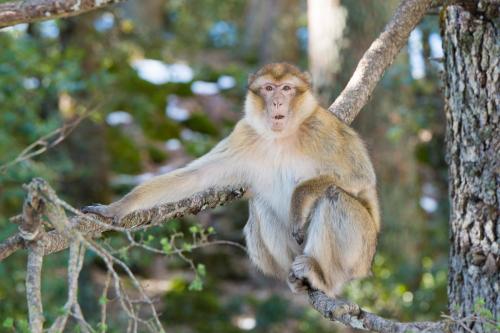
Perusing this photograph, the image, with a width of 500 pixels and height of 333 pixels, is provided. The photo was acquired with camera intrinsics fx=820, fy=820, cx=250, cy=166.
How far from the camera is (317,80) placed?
32.1 ft

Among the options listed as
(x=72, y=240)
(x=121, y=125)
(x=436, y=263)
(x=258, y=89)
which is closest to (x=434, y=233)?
(x=436, y=263)

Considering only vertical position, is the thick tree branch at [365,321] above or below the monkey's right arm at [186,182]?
below

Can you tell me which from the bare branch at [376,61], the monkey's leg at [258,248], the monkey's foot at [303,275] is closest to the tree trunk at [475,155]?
the bare branch at [376,61]

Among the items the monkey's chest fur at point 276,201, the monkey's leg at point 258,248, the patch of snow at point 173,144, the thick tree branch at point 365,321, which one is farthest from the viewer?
the patch of snow at point 173,144

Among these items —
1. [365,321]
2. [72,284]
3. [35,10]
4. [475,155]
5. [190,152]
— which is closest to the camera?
[72,284]

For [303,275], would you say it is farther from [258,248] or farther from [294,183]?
[258,248]

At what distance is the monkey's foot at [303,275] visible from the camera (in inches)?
180

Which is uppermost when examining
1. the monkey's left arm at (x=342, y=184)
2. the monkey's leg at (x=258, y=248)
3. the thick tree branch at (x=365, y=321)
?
the monkey's left arm at (x=342, y=184)

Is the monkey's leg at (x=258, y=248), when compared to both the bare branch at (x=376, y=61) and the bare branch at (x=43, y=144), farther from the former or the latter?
the bare branch at (x=43, y=144)

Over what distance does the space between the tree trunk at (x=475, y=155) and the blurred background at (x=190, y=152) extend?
308cm

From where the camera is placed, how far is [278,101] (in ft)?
16.3

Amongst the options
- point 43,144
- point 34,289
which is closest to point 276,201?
point 43,144

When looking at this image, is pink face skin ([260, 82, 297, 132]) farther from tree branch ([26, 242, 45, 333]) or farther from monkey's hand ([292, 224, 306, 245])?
tree branch ([26, 242, 45, 333])

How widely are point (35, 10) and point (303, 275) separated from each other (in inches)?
80.8
